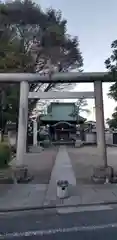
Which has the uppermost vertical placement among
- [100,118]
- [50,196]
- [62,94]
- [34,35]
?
[34,35]

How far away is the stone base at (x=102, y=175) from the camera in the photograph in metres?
11.3

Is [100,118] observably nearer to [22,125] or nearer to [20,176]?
[22,125]

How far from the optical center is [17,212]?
757cm

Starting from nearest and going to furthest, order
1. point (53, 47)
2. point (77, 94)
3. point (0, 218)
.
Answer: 1. point (0, 218)
2. point (77, 94)
3. point (53, 47)

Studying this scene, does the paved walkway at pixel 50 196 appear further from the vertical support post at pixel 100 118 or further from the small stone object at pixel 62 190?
the vertical support post at pixel 100 118

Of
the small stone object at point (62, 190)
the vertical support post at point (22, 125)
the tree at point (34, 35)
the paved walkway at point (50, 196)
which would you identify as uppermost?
the tree at point (34, 35)

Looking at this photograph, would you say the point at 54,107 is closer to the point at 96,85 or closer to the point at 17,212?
the point at 96,85

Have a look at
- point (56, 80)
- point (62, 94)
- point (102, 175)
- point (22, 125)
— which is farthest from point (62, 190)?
point (56, 80)

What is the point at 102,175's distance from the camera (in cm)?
1150

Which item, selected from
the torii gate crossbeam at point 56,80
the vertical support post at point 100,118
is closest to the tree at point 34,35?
the torii gate crossbeam at point 56,80

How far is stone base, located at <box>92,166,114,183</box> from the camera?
445 inches

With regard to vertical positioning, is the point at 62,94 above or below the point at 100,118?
above

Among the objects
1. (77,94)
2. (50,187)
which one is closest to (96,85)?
(77,94)

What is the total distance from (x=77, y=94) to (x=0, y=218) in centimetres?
665
